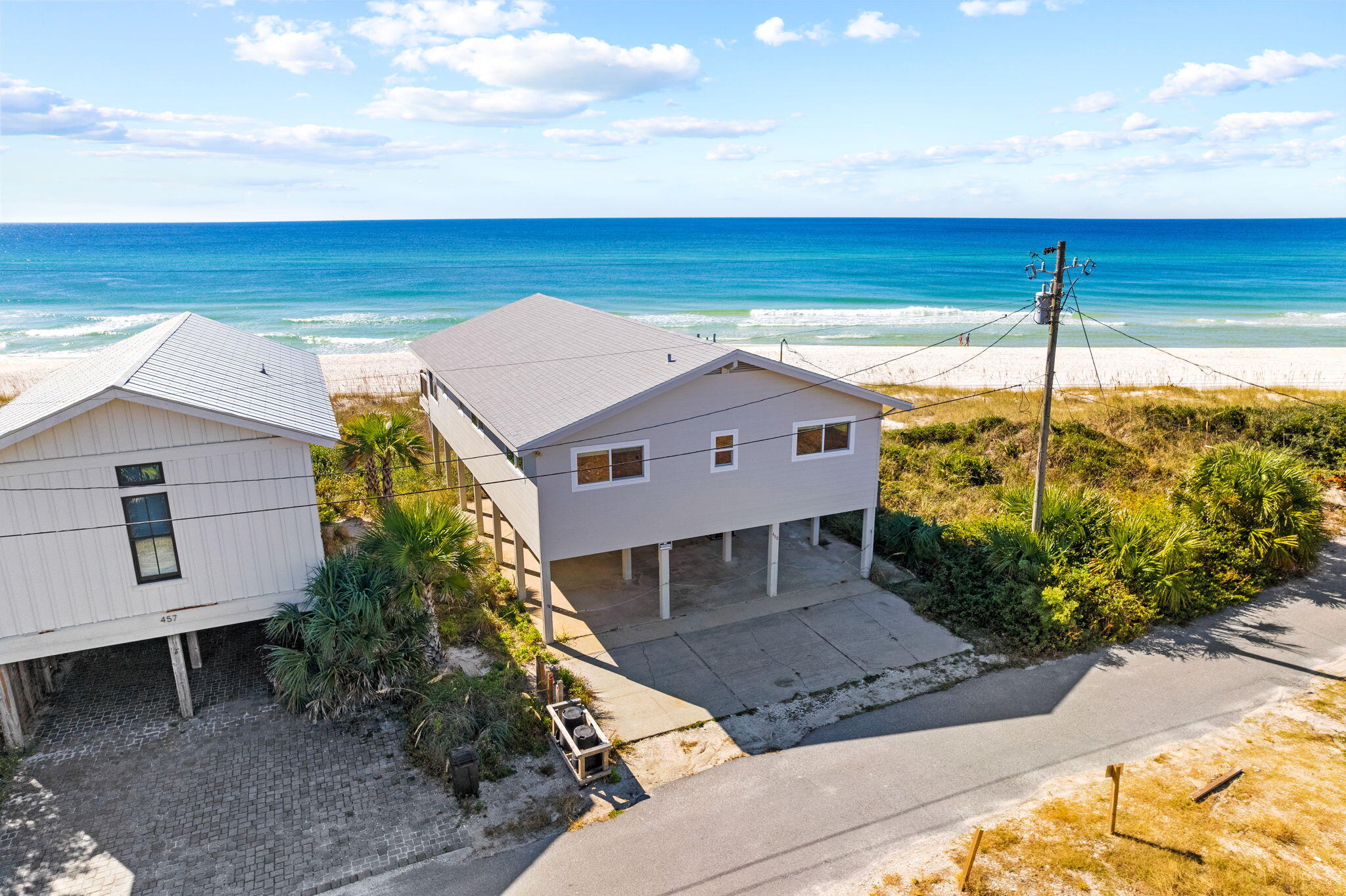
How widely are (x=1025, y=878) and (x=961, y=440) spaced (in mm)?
20034

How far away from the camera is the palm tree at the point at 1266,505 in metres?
18.3

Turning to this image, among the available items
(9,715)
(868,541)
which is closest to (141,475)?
(9,715)

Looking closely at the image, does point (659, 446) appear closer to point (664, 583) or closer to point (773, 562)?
point (664, 583)

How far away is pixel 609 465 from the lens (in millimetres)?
15375

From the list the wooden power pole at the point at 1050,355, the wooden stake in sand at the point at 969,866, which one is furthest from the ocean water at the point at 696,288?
the wooden stake in sand at the point at 969,866

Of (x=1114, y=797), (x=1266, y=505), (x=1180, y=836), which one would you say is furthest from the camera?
(x=1266, y=505)

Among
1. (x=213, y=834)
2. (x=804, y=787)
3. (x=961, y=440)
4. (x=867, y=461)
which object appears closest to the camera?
(x=213, y=834)

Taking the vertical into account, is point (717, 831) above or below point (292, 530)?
below

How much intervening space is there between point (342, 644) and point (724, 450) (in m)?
8.00

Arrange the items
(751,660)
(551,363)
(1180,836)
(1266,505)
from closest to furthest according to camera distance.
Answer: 1. (1180,836)
2. (751,660)
3. (1266,505)
4. (551,363)

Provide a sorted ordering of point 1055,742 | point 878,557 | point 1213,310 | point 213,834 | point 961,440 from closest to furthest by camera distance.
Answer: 1. point 213,834
2. point 1055,742
3. point 878,557
4. point 961,440
5. point 1213,310

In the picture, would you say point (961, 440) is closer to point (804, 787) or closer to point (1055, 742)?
point (1055, 742)

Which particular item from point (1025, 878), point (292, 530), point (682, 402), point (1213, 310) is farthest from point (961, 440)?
point (1213, 310)

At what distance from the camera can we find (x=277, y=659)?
13180 millimetres
